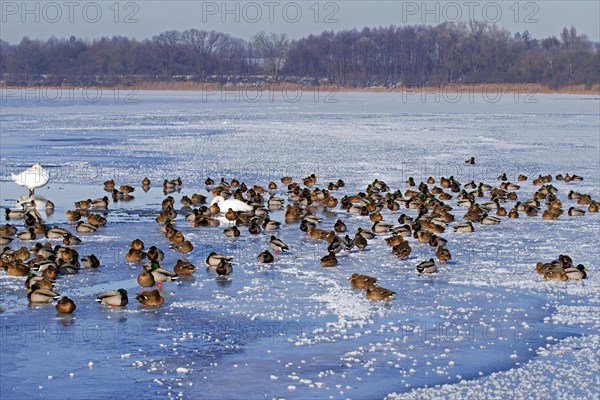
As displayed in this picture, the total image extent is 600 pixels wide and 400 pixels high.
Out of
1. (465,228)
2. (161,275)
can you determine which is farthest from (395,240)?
(161,275)

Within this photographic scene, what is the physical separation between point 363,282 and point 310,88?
8393cm

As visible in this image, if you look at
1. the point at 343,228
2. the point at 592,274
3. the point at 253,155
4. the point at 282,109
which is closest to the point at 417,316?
the point at 592,274

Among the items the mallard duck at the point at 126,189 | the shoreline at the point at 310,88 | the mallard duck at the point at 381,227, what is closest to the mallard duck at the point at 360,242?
the mallard duck at the point at 381,227

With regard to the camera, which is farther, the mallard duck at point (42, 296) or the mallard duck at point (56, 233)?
the mallard duck at point (56, 233)

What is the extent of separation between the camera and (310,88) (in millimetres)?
93625

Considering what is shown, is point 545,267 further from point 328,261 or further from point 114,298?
point 114,298

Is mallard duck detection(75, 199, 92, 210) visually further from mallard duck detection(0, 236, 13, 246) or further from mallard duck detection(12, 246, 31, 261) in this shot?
mallard duck detection(12, 246, 31, 261)

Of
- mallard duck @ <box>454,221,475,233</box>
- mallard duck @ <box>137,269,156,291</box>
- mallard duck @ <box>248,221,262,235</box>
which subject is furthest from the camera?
mallard duck @ <box>454,221,475,233</box>

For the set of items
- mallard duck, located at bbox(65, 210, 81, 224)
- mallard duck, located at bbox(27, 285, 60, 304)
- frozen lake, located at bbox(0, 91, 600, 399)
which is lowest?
frozen lake, located at bbox(0, 91, 600, 399)

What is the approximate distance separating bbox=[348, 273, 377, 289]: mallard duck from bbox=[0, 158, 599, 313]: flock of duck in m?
0.01

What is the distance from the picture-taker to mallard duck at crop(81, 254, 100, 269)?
37.3 ft

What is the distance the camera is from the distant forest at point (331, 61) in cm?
9306

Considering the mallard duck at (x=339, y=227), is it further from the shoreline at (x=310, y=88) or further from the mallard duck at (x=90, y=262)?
the shoreline at (x=310, y=88)

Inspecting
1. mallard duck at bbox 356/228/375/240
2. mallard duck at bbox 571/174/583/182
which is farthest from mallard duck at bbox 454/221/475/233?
mallard duck at bbox 571/174/583/182
